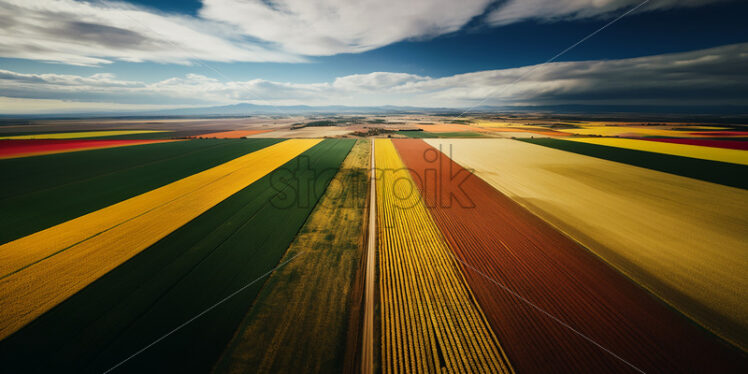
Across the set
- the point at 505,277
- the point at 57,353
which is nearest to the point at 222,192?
the point at 57,353

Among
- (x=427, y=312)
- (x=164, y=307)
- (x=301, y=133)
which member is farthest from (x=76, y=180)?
(x=301, y=133)

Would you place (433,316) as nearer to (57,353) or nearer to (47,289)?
(57,353)

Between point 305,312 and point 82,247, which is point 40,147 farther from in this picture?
point 305,312

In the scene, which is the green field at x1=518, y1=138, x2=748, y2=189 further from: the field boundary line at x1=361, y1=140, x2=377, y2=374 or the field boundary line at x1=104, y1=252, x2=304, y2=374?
the field boundary line at x1=104, y1=252, x2=304, y2=374

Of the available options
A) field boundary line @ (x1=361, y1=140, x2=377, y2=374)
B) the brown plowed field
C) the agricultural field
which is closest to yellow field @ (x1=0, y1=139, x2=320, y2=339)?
the agricultural field

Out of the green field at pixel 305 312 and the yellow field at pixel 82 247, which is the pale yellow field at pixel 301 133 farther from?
the green field at pixel 305 312
